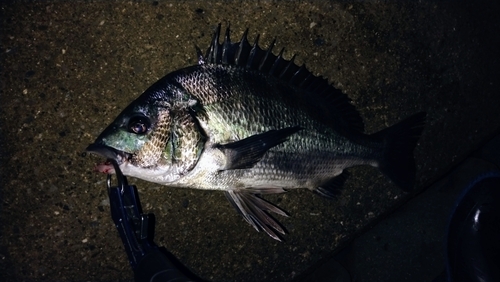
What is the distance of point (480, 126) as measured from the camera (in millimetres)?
3023

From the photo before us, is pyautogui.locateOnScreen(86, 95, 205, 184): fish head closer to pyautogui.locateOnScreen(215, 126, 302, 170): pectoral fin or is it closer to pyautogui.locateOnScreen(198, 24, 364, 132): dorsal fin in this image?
pyautogui.locateOnScreen(215, 126, 302, 170): pectoral fin

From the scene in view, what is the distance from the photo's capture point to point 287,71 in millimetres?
2139

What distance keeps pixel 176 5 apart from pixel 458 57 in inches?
87.1

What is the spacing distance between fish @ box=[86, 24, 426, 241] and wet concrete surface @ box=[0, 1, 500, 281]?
0.45 meters

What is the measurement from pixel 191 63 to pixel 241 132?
745mm

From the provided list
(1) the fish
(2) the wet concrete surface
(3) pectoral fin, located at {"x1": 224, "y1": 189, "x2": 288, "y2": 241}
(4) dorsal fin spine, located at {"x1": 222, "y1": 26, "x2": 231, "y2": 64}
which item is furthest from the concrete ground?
(4) dorsal fin spine, located at {"x1": 222, "y1": 26, "x2": 231, "y2": 64}

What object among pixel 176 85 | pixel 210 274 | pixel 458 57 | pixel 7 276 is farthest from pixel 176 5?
pixel 458 57

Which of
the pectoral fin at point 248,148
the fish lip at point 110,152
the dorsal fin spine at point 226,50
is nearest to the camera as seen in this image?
the fish lip at point 110,152

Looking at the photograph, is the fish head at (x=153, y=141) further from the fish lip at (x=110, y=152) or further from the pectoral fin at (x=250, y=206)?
the pectoral fin at (x=250, y=206)

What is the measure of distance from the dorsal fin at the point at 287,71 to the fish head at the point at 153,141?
14.7 inches

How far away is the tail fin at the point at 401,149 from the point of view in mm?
2348

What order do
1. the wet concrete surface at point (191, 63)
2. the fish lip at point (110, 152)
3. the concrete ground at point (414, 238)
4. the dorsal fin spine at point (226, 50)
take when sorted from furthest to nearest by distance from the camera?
1. the concrete ground at point (414, 238)
2. the wet concrete surface at point (191, 63)
3. the dorsal fin spine at point (226, 50)
4. the fish lip at point (110, 152)

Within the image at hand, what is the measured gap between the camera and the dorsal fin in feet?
6.62

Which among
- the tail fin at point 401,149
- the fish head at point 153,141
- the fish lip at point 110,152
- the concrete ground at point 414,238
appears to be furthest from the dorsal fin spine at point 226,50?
the concrete ground at point 414,238
